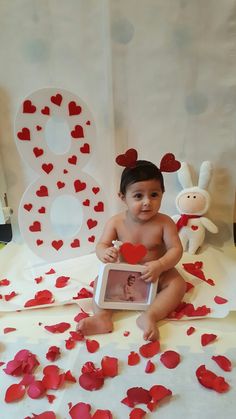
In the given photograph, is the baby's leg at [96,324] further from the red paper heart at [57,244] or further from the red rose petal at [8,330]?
the red paper heart at [57,244]

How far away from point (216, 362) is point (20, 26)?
3.37ft

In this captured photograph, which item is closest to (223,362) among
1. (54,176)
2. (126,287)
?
(126,287)

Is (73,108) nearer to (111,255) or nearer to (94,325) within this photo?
(111,255)

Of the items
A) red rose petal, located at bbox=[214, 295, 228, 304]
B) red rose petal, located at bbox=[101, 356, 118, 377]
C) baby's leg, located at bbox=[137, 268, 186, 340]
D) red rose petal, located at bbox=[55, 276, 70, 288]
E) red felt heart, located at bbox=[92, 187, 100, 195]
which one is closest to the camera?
red rose petal, located at bbox=[101, 356, 118, 377]

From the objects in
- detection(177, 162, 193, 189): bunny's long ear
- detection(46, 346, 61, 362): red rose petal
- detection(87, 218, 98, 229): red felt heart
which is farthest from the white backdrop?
detection(46, 346, 61, 362): red rose petal

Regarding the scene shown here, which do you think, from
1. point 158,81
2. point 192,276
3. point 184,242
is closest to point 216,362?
point 192,276

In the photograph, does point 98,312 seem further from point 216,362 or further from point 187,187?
point 187,187

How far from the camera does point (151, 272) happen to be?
94 cm

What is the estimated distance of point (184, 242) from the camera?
1.29 metres

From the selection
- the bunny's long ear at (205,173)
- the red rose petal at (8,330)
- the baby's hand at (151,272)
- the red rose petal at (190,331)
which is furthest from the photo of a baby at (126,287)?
the bunny's long ear at (205,173)

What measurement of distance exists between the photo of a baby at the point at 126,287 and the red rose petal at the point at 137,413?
0.98 feet

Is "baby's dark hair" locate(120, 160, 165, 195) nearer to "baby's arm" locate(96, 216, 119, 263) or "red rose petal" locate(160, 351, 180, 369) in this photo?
"baby's arm" locate(96, 216, 119, 263)

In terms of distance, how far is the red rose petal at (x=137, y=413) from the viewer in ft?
2.26

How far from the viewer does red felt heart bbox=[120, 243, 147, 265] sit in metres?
0.96
